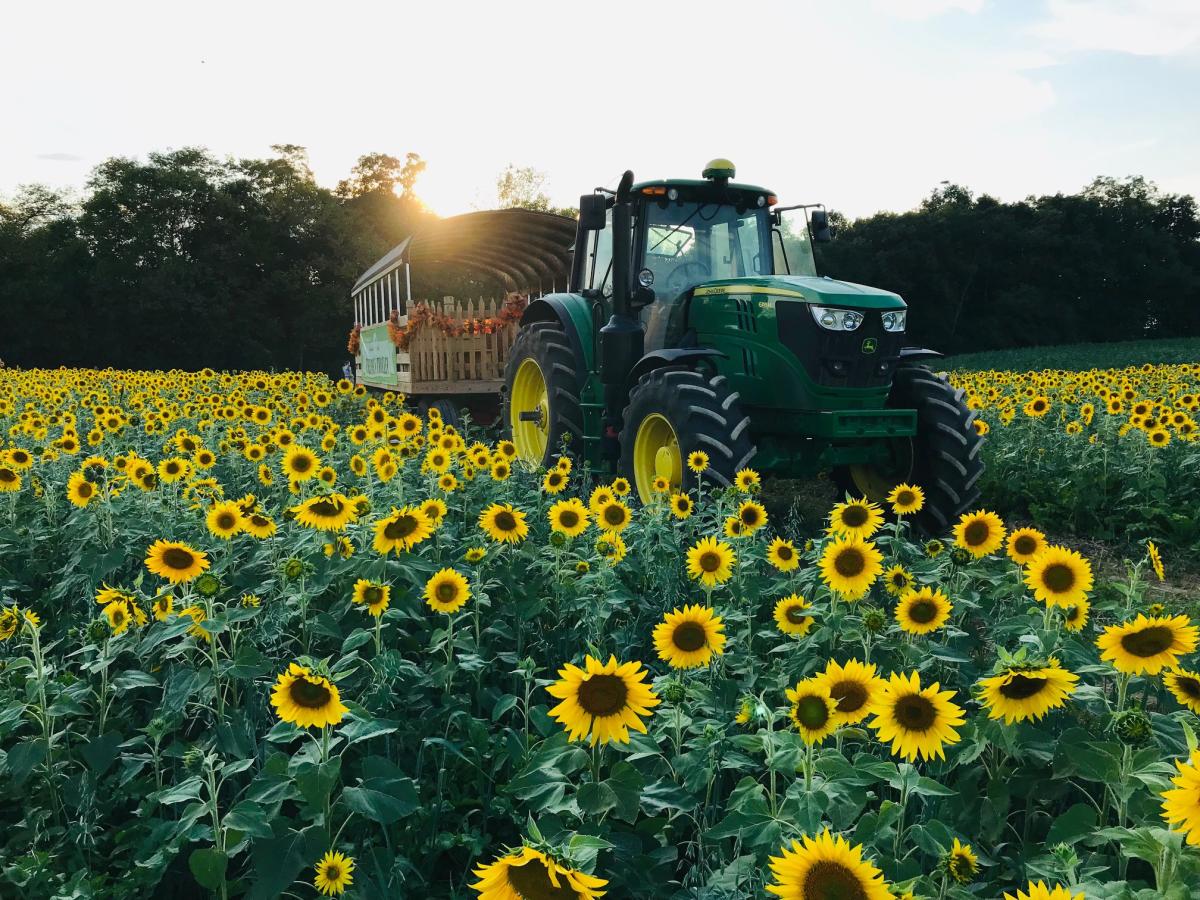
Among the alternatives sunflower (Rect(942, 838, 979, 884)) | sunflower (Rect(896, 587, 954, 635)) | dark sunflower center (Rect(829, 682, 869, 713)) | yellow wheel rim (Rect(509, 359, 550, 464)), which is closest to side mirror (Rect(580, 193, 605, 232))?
yellow wheel rim (Rect(509, 359, 550, 464))

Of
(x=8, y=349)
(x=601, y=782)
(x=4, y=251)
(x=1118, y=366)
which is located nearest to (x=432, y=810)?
(x=601, y=782)

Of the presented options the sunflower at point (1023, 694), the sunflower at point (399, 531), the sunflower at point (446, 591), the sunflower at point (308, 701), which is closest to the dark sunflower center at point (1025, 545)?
the sunflower at point (1023, 694)

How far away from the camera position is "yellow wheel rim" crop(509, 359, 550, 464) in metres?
7.98

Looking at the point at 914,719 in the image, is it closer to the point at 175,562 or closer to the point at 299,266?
the point at 175,562

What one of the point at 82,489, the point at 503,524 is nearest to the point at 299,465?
the point at 82,489

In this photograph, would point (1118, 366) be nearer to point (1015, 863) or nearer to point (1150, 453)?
point (1150, 453)

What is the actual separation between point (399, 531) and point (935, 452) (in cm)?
389

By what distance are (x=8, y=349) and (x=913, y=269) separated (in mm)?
42289

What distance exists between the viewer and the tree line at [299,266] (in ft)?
122

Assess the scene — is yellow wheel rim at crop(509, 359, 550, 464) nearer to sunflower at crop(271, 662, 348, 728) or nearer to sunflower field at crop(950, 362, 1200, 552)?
sunflower field at crop(950, 362, 1200, 552)

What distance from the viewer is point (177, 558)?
3.07m

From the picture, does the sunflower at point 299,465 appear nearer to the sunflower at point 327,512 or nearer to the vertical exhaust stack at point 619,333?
the sunflower at point 327,512

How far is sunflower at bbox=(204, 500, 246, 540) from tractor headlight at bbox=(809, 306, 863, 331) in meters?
3.59

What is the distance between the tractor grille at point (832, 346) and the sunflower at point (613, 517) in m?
2.14
